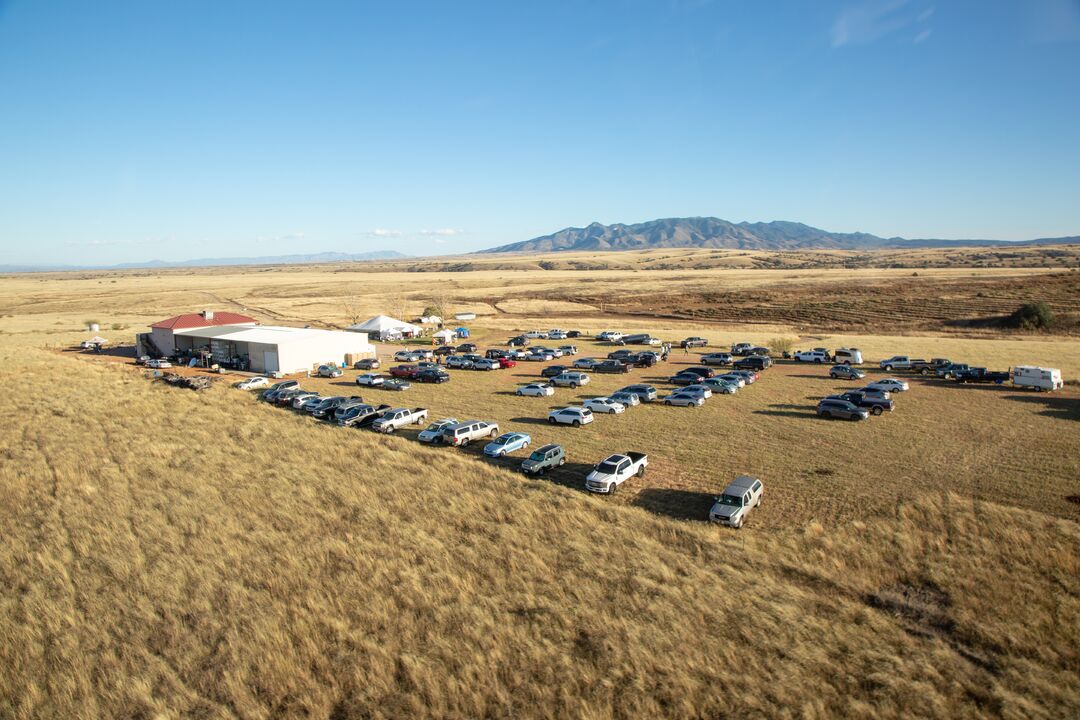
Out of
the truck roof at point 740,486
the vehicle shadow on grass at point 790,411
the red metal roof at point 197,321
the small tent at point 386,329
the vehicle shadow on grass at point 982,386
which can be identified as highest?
the red metal roof at point 197,321

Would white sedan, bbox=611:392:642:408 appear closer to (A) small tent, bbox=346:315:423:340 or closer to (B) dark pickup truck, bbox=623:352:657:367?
(B) dark pickup truck, bbox=623:352:657:367

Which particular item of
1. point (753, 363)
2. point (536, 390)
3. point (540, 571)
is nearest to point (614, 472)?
point (540, 571)

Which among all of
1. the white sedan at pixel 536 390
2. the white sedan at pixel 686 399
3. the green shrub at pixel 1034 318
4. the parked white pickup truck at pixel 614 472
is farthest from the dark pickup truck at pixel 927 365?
the green shrub at pixel 1034 318

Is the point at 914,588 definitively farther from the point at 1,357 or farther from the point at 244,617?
the point at 1,357

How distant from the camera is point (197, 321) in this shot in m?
60.6

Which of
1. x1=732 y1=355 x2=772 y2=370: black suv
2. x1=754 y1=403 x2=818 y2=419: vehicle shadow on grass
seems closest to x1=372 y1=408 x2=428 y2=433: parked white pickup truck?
x1=754 y1=403 x2=818 y2=419: vehicle shadow on grass

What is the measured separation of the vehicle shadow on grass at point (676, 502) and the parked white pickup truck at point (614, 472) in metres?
0.98

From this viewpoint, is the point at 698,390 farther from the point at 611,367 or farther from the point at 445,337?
the point at 445,337

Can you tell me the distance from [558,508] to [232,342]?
144ft

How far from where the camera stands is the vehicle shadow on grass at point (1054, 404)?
1328 inches

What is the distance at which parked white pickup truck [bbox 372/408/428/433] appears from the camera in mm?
32562

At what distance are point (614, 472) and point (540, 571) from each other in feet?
23.5

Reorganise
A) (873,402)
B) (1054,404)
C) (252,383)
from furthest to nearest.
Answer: (252,383) < (1054,404) < (873,402)

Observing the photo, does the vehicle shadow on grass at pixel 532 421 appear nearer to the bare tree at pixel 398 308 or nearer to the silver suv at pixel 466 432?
the silver suv at pixel 466 432
